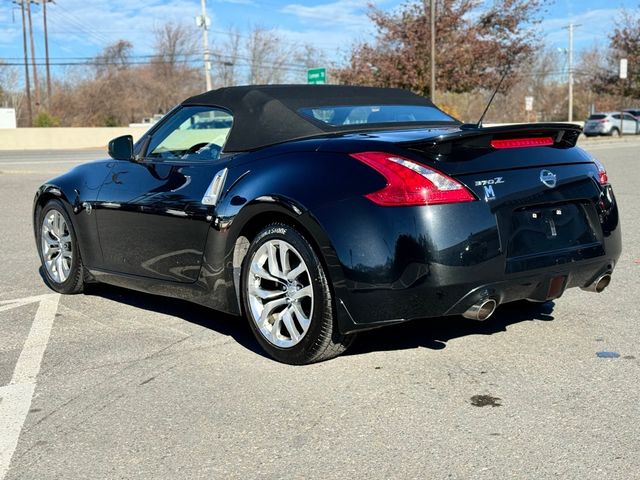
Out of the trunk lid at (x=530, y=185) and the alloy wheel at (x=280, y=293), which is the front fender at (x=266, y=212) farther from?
the trunk lid at (x=530, y=185)

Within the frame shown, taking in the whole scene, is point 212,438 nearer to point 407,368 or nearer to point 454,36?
point 407,368

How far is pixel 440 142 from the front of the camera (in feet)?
12.8

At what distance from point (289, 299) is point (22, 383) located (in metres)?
1.40

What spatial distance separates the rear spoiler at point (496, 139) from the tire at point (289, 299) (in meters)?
0.77

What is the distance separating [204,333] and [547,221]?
7.00 feet

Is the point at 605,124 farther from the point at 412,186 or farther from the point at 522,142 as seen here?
the point at 412,186

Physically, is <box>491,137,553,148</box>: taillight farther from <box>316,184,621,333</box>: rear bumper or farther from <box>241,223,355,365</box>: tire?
<box>241,223,355,365</box>: tire

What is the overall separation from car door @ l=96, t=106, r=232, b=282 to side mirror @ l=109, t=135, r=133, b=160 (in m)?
0.06

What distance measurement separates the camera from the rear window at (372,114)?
15.9ft

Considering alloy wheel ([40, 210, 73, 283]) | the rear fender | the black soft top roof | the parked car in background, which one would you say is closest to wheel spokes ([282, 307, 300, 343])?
the rear fender

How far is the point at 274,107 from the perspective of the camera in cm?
Answer: 482

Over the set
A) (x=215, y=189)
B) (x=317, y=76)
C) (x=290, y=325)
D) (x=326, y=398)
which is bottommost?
(x=326, y=398)

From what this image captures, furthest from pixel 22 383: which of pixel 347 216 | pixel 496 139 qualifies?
pixel 496 139

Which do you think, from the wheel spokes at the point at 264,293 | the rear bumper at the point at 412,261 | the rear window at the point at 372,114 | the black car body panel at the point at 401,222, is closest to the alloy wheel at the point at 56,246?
the black car body panel at the point at 401,222
